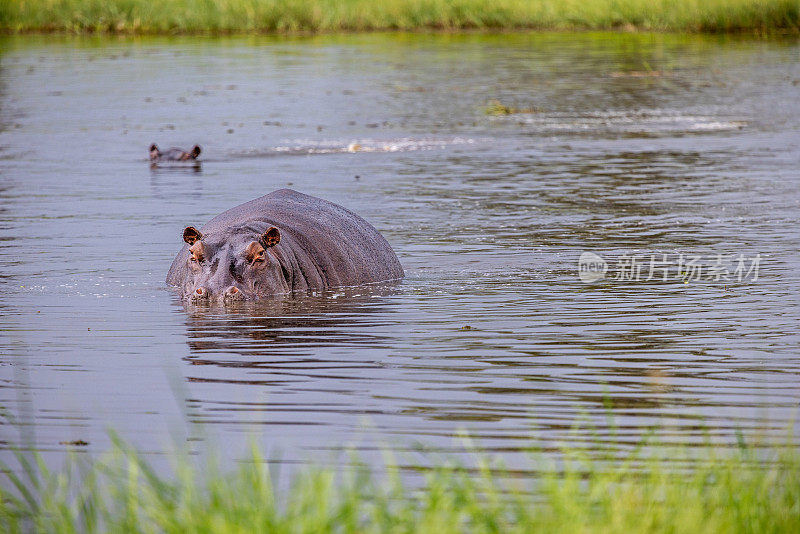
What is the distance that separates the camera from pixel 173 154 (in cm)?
1823

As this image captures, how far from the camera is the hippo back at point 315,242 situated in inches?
373

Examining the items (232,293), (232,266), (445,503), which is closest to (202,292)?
(232,293)

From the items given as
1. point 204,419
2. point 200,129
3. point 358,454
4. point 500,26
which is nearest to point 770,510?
point 358,454

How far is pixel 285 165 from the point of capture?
17.6m

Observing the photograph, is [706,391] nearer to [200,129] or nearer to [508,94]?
[200,129]

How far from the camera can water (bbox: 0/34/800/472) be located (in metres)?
6.16

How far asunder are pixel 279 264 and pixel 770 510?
209 inches

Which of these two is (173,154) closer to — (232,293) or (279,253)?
(279,253)

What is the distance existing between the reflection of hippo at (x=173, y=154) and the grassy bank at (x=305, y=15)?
22294 mm
